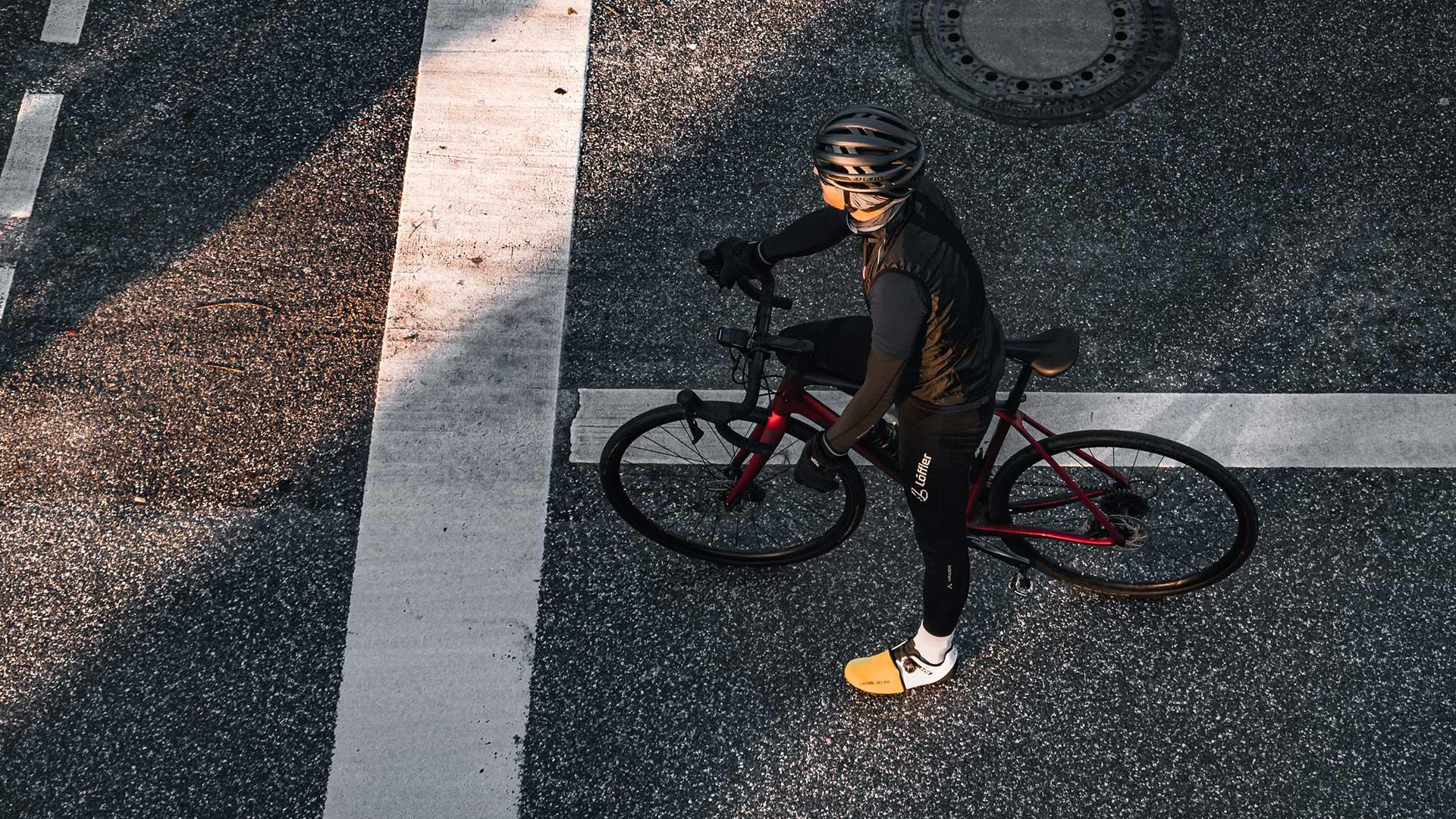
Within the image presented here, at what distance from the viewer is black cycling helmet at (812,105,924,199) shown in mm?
2949

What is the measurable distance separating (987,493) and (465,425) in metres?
2.20

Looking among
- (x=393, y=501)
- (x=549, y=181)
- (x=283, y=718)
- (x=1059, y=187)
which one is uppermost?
(x=1059, y=187)

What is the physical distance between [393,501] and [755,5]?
126 inches

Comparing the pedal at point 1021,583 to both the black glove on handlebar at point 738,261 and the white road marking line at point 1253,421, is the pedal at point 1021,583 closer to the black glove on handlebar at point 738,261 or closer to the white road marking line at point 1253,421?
the white road marking line at point 1253,421

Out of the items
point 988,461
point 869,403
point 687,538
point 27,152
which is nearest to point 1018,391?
point 988,461

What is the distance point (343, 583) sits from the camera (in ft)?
13.8

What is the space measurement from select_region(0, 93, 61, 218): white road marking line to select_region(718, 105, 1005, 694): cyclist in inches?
148

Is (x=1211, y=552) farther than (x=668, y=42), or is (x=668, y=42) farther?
(x=668, y=42)

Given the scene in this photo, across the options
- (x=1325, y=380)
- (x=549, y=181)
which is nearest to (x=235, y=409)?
(x=549, y=181)

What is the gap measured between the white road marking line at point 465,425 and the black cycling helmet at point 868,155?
1.99m

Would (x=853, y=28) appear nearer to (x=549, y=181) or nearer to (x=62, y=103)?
(x=549, y=181)

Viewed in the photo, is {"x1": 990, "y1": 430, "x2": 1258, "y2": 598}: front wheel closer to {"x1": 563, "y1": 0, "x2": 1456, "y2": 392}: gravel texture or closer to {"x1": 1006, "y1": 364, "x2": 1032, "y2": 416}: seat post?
{"x1": 1006, "y1": 364, "x2": 1032, "y2": 416}: seat post

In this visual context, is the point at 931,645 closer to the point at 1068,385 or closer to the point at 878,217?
the point at 1068,385

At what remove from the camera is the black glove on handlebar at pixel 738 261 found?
339cm
